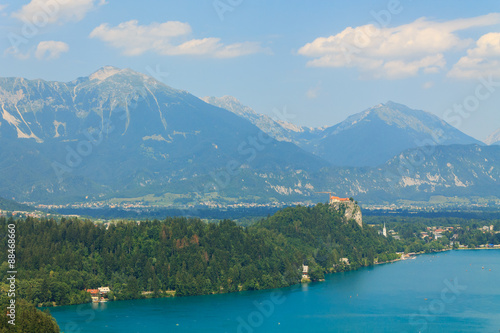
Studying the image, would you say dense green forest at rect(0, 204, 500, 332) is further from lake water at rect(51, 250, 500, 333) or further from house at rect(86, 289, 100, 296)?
lake water at rect(51, 250, 500, 333)

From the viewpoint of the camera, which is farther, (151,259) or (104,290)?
(151,259)

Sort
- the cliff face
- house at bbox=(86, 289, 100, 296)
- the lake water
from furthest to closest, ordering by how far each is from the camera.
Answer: the cliff face < house at bbox=(86, 289, 100, 296) < the lake water

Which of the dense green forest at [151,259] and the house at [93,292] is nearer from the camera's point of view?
the house at [93,292]

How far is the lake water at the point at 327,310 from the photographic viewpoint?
241 feet

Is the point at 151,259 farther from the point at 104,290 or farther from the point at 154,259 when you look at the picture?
the point at 104,290

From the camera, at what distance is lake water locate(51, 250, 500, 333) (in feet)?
241

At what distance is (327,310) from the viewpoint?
3233 inches

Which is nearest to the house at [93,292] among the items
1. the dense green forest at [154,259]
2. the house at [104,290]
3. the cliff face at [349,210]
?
the house at [104,290]

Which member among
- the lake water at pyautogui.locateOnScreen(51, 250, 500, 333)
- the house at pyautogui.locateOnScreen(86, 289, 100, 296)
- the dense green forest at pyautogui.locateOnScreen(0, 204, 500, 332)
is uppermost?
the dense green forest at pyautogui.locateOnScreen(0, 204, 500, 332)

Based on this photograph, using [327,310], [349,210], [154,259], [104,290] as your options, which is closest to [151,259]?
[154,259]

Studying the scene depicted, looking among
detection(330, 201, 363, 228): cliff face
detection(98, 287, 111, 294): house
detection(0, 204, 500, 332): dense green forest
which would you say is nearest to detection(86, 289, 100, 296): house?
detection(98, 287, 111, 294): house

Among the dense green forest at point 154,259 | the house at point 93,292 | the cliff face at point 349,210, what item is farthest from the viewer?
the cliff face at point 349,210

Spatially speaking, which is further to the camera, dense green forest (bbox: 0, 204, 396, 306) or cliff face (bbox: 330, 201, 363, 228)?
cliff face (bbox: 330, 201, 363, 228)

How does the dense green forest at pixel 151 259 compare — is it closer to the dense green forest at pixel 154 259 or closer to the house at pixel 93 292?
the dense green forest at pixel 154 259
